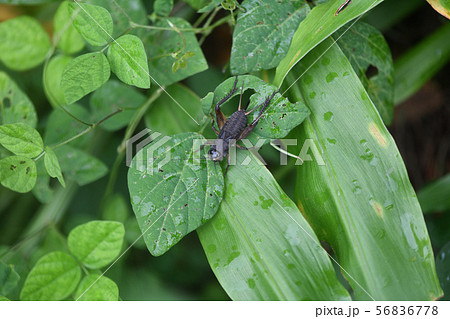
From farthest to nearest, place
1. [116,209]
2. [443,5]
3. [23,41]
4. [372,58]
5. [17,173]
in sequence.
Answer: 1. [116,209]
2. [23,41]
3. [372,58]
4. [17,173]
5. [443,5]

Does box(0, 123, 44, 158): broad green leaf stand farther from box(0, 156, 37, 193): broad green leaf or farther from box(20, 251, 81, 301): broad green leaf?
box(20, 251, 81, 301): broad green leaf

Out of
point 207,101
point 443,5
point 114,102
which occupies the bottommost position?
point 443,5

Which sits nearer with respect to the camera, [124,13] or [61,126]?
[124,13]

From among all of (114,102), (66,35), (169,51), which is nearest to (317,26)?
(169,51)

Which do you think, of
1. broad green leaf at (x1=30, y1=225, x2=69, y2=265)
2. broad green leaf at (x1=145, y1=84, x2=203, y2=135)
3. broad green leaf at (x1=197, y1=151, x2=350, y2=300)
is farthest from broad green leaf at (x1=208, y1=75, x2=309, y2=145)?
broad green leaf at (x1=30, y1=225, x2=69, y2=265)

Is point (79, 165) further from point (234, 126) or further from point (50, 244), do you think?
point (234, 126)
